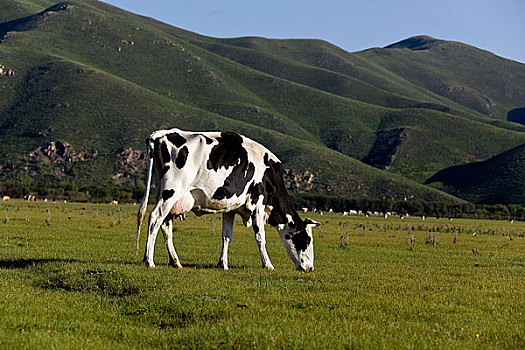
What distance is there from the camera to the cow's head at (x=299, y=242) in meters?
19.5

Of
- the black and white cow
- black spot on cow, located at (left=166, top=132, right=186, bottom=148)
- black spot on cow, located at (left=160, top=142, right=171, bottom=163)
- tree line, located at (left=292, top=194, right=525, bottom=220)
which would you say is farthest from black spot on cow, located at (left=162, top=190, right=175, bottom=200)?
tree line, located at (left=292, top=194, right=525, bottom=220)

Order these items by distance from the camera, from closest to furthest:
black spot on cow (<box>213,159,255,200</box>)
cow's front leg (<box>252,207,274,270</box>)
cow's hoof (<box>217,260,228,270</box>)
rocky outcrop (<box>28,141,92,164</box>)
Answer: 1. black spot on cow (<box>213,159,255,200</box>)
2. cow's hoof (<box>217,260,228,270</box>)
3. cow's front leg (<box>252,207,274,270</box>)
4. rocky outcrop (<box>28,141,92,164</box>)

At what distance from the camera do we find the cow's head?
63.8 feet

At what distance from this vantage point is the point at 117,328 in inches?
429

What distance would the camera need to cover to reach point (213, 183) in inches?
A: 705

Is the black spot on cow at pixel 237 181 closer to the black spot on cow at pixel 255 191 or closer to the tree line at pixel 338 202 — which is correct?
the black spot on cow at pixel 255 191

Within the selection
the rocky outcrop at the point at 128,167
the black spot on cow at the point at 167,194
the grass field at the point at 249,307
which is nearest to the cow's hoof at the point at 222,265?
the grass field at the point at 249,307

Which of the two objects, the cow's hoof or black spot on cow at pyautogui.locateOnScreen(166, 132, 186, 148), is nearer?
black spot on cow at pyautogui.locateOnScreen(166, 132, 186, 148)

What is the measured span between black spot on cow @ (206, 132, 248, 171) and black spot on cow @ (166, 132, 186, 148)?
897 mm

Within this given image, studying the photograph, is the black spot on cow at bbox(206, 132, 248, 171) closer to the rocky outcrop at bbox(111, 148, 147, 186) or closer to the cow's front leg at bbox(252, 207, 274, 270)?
the cow's front leg at bbox(252, 207, 274, 270)

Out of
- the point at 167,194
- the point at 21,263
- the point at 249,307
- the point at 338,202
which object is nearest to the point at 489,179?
the point at 338,202

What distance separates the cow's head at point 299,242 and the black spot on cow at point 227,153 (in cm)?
280

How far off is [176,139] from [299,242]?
5.14 meters

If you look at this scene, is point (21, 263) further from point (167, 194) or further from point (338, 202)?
point (338, 202)
